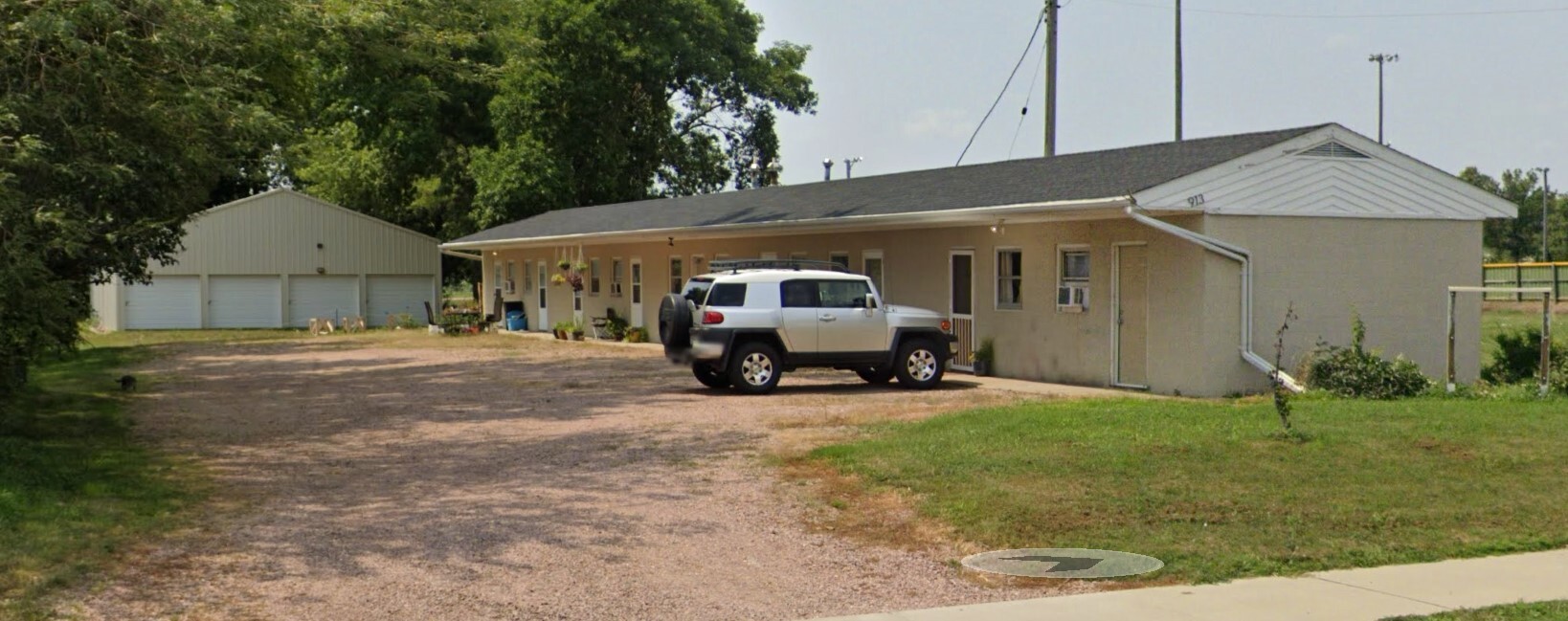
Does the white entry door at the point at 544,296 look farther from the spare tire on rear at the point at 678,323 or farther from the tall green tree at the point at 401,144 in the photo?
the spare tire on rear at the point at 678,323

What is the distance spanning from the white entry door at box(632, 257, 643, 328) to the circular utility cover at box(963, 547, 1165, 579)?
24636mm

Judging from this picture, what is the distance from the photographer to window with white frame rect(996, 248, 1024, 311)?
20797 mm

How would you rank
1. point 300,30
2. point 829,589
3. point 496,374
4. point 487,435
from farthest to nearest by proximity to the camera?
point 496,374 → point 300,30 → point 487,435 → point 829,589

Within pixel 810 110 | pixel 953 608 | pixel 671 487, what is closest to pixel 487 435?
pixel 671 487

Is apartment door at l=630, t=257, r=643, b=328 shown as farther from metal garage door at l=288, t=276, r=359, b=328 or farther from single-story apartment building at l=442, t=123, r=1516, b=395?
metal garage door at l=288, t=276, r=359, b=328

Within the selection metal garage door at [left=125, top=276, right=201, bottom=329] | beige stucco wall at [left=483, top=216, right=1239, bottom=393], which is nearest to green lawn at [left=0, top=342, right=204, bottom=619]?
beige stucco wall at [left=483, top=216, right=1239, bottom=393]

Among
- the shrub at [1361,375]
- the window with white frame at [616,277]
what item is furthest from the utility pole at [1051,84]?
the window with white frame at [616,277]

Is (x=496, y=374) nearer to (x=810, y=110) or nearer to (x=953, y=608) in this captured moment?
(x=953, y=608)

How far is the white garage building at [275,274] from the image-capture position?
143 ft

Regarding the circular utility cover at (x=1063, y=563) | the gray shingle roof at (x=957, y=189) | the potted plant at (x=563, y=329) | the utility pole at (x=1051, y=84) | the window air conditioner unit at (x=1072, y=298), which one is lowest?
the circular utility cover at (x=1063, y=563)

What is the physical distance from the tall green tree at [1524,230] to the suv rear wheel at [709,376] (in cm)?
6792

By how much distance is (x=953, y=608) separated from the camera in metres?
7.41

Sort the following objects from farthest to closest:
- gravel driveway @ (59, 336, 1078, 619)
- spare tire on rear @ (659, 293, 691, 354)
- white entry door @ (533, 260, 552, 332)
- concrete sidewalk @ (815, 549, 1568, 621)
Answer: white entry door @ (533, 260, 552, 332)
spare tire on rear @ (659, 293, 691, 354)
gravel driveway @ (59, 336, 1078, 619)
concrete sidewalk @ (815, 549, 1568, 621)

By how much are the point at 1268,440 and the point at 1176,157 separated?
320 inches
